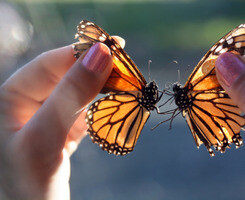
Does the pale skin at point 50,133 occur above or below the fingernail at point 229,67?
below

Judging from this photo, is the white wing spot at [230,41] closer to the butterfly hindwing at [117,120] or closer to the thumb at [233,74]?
the thumb at [233,74]

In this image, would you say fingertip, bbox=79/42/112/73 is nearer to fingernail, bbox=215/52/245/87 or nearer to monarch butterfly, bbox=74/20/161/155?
monarch butterfly, bbox=74/20/161/155

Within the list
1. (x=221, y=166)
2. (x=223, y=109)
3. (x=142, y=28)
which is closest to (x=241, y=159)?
(x=221, y=166)

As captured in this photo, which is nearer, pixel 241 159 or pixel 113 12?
pixel 241 159

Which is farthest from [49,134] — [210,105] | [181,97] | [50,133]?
[210,105]

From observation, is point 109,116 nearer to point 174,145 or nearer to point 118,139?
point 118,139

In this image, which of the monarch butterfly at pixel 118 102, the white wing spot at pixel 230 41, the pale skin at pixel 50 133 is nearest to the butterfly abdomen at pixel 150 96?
the monarch butterfly at pixel 118 102
